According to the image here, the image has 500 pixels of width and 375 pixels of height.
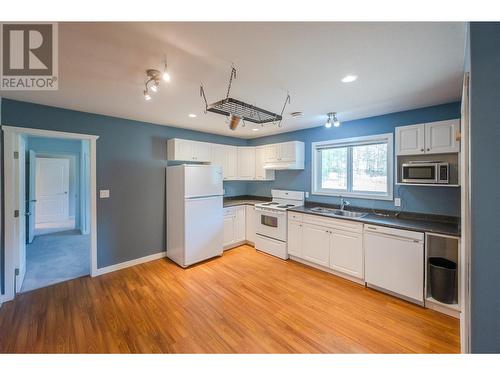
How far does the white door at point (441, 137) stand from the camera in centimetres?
248

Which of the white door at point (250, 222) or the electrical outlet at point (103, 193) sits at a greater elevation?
the electrical outlet at point (103, 193)

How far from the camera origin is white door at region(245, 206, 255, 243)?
14.6ft

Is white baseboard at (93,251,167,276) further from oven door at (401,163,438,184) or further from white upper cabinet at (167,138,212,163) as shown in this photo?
oven door at (401,163,438,184)

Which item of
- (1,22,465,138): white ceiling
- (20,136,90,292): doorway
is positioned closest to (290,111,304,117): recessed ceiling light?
(1,22,465,138): white ceiling

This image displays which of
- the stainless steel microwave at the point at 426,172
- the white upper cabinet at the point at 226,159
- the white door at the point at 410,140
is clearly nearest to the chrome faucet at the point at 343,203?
the stainless steel microwave at the point at 426,172

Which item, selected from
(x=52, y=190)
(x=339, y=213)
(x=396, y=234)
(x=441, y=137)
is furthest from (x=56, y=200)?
(x=441, y=137)

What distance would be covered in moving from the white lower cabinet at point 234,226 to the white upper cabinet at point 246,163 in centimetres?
80

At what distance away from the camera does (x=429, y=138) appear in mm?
2650

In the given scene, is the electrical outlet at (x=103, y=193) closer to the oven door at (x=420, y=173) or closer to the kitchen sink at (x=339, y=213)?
the kitchen sink at (x=339, y=213)

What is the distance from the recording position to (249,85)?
2195mm

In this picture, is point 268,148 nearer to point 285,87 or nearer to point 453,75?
point 285,87

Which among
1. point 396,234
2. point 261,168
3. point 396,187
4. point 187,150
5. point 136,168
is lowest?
point 396,234

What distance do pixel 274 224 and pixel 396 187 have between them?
6.65 ft

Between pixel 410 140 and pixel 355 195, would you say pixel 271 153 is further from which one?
pixel 410 140
